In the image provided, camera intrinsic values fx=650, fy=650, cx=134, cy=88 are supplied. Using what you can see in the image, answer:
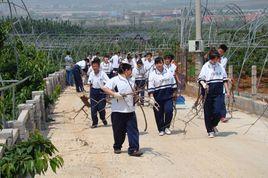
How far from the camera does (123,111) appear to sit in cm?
1114

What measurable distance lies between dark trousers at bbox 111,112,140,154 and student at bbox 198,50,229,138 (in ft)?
7.66

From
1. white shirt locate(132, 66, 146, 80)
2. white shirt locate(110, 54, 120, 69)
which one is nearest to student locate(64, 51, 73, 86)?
white shirt locate(110, 54, 120, 69)

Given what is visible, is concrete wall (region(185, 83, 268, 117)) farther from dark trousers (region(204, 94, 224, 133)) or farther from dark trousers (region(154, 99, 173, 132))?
dark trousers (region(154, 99, 173, 132))

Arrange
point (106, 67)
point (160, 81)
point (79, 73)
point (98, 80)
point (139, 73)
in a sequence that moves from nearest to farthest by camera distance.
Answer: point (160, 81) < point (98, 80) < point (139, 73) < point (106, 67) < point (79, 73)

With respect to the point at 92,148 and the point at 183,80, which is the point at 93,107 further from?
the point at 183,80

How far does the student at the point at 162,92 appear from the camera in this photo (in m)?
13.3

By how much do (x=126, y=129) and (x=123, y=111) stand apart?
351 millimetres

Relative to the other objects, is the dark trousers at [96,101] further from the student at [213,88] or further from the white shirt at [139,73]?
the white shirt at [139,73]

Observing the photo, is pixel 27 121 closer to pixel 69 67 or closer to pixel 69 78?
pixel 69 67

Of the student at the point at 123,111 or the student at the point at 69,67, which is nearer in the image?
the student at the point at 123,111

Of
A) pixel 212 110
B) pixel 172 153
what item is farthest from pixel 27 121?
pixel 212 110

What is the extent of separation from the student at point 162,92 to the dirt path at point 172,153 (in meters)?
0.35

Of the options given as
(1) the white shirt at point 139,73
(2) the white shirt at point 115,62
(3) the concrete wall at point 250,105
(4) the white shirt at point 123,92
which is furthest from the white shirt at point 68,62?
(4) the white shirt at point 123,92

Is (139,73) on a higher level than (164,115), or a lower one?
higher
